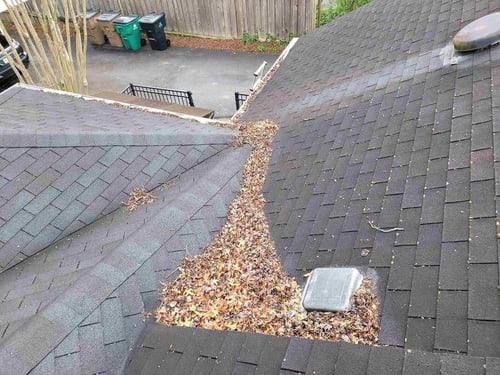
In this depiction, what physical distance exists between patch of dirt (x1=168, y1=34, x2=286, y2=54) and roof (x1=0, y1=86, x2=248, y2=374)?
37.4 ft

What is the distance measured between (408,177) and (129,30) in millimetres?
18462

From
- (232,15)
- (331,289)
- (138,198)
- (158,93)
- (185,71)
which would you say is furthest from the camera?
(232,15)

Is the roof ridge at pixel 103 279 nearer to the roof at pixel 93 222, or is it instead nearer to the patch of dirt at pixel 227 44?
the roof at pixel 93 222

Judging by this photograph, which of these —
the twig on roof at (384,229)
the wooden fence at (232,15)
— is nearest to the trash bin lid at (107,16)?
the wooden fence at (232,15)

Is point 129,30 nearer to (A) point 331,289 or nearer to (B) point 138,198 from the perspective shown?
(B) point 138,198

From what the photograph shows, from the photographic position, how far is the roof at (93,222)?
431 cm

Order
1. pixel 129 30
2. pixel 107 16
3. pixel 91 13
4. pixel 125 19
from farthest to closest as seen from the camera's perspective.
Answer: pixel 91 13 → pixel 107 16 → pixel 125 19 → pixel 129 30

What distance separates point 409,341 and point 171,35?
812 inches

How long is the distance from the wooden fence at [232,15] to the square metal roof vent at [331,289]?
15686 millimetres

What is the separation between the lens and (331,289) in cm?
410

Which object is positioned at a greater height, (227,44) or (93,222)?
(93,222)

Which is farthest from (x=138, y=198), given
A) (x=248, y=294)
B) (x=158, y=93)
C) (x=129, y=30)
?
(x=129, y=30)

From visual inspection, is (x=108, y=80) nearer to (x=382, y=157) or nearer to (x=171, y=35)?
(x=171, y=35)

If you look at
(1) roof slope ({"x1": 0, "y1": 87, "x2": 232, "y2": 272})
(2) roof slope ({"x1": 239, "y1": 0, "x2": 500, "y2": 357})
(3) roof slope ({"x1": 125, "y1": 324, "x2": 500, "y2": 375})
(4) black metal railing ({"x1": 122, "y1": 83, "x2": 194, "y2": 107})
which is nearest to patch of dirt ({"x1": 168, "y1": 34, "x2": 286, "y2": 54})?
(4) black metal railing ({"x1": 122, "y1": 83, "x2": 194, "y2": 107})
